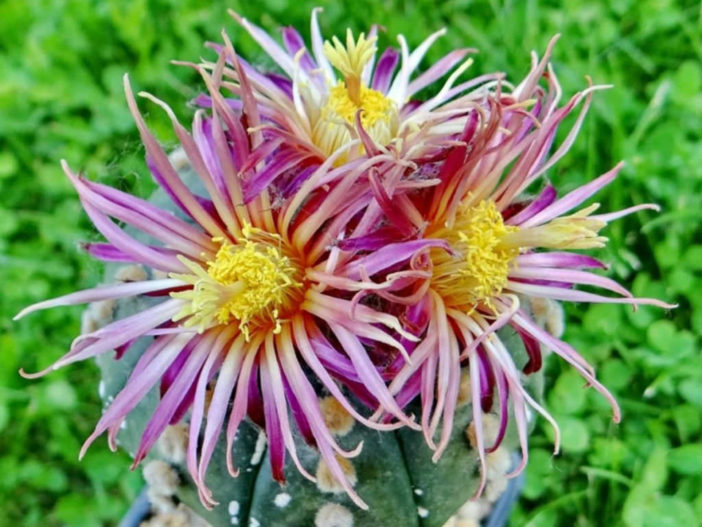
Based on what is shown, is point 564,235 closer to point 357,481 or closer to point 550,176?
point 357,481

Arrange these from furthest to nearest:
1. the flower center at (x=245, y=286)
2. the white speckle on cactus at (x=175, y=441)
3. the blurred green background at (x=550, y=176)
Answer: the blurred green background at (x=550, y=176), the white speckle on cactus at (x=175, y=441), the flower center at (x=245, y=286)

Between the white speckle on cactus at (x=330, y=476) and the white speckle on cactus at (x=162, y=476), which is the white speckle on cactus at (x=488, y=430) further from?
the white speckle on cactus at (x=162, y=476)

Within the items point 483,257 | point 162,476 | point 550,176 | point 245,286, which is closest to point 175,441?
point 162,476

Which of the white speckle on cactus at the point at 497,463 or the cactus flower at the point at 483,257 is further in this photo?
the white speckle on cactus at the point at 497,463

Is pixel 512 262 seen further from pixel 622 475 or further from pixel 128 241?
pixel 622 475

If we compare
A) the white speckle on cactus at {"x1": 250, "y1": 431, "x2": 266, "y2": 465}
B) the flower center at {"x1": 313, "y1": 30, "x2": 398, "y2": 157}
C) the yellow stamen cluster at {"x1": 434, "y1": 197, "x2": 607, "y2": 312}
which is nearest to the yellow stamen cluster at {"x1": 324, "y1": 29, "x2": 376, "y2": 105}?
the flower center at {"x1": 313, "y1": 30, "x2": 398, "y2": 157}

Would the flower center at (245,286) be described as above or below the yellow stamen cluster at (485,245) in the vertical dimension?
above

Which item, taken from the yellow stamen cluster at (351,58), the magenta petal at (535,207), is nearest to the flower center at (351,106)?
the yellow stamen cluster at (351,58)

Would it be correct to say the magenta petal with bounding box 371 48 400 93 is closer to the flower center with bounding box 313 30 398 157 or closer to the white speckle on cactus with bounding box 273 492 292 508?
the flower center with bounding box 313 30 398 157

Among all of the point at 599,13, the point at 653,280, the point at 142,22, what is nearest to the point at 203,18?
the point at 142,22
